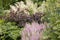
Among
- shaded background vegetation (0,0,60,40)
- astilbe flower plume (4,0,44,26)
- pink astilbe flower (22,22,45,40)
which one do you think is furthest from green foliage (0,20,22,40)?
pink astilbe flower (22,22,45,40)

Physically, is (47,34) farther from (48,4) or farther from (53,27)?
(48,4)

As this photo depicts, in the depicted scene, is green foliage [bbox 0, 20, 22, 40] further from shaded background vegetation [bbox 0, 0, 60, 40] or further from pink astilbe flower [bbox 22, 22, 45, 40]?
pink astilbe flower [bbox 22, 22, 45, 40]

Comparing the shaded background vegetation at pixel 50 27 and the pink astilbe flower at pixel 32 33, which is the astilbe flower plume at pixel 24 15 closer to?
the shaded background vegetation at pixel 50 27

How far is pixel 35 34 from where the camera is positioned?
4.07 metres

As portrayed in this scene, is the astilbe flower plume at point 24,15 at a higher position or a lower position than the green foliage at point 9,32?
higher

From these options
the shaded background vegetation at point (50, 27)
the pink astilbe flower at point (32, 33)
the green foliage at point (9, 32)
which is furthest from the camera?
the green foliage at point (9, 32)

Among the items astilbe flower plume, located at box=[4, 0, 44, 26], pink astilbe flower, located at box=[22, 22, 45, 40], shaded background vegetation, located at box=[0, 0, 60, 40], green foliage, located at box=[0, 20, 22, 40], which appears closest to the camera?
shaded background vegetation, located at box=[0, 0, 60, 40]

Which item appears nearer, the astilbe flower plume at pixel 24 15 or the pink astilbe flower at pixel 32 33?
the pink astilbe flower at pixel 32 33

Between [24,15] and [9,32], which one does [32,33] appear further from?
[24,15]

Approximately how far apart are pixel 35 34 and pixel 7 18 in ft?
5.76

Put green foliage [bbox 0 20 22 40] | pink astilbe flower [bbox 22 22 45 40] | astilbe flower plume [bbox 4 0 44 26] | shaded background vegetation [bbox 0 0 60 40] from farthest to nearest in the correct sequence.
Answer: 1. astilbe flower plume [bbox 4 0 44 26]
2. green foliage [bbox 0 20 22 40]
3. pink astilbe flower [bbox 22 22 45 40]
4. shaded background vegetation [bbox 0 0 60 40]

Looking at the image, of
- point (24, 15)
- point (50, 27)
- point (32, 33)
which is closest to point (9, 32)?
point (24, 15)

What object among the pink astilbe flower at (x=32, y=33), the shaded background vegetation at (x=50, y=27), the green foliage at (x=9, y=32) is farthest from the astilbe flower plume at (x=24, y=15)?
the pink astilbe flower at (x=32, y=33)

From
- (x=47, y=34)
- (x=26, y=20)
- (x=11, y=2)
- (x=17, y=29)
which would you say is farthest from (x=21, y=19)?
(x=11, y=2)
